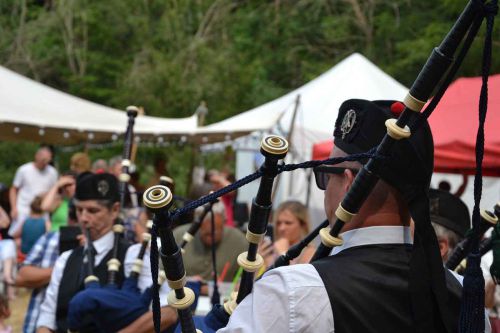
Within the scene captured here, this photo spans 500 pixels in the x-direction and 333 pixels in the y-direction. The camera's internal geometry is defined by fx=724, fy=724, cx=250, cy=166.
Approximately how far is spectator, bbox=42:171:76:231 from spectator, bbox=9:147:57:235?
0.62 meters

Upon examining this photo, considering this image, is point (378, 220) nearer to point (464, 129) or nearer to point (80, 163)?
point (464, 129)

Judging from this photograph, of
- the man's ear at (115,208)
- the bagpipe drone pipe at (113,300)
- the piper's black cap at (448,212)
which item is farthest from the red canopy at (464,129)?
the bagpipe drone pipe at (113,300)

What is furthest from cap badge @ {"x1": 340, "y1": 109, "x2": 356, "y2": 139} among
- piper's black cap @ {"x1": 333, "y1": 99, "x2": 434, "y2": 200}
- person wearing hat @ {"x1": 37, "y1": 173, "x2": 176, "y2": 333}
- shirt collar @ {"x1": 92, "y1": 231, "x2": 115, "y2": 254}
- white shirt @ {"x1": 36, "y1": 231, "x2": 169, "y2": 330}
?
shirt collar @ {"x1": 92, "y1": 231, "x2": 115, "y2": 254}

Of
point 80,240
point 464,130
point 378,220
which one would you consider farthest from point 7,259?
point 378,220

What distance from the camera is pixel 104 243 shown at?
3.90 m

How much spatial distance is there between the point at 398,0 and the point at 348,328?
2040 centimetres

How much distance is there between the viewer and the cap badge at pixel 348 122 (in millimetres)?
1867

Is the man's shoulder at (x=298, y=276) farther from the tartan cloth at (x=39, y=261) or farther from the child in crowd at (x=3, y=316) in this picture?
the tartan cloth at (x=39, y=261)

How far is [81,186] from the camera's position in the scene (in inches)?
164

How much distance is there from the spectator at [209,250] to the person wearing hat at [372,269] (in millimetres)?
3675

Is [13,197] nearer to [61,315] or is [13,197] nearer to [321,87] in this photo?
[321,87]

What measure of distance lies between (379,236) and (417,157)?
8.5 inches

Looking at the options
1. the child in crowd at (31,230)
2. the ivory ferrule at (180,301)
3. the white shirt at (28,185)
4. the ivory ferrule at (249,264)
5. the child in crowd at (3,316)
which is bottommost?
the child in crowd at (31,230)

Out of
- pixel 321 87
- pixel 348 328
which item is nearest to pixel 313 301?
pixel 348 328
